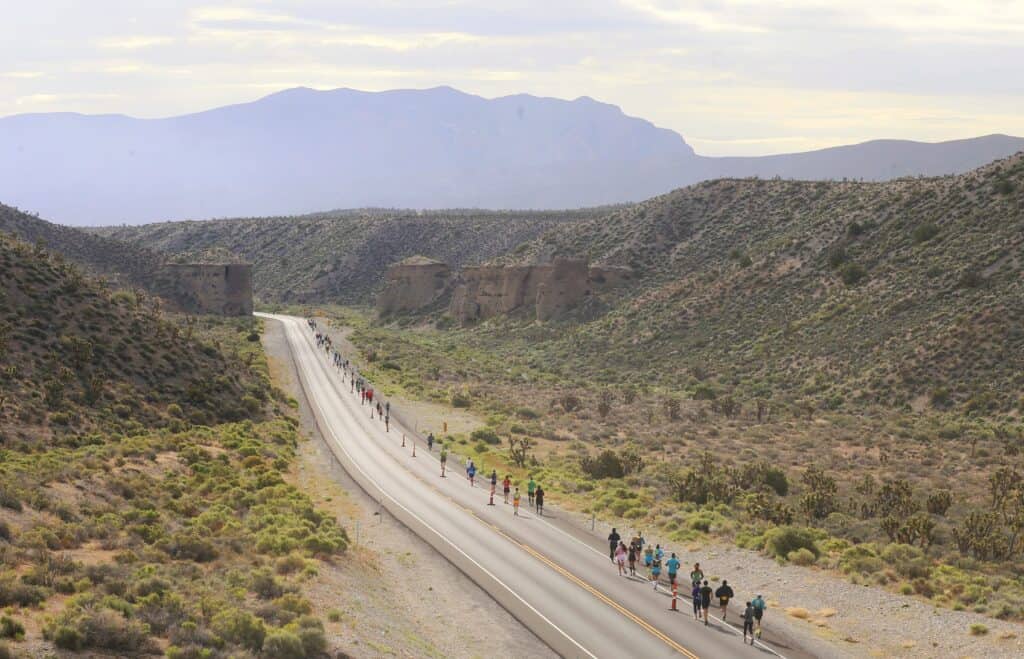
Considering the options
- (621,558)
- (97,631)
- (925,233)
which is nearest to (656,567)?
(621,558)

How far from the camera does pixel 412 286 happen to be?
420 feet

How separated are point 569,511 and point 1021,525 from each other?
1467 cm

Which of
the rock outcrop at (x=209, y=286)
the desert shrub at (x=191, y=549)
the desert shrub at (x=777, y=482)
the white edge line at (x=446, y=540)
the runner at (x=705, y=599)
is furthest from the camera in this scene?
the rock outcrop at (x=209, y=286)

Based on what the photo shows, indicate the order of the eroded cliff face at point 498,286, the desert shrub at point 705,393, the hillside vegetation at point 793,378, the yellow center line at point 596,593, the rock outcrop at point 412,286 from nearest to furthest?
the yellow center line at point 596,593 < the hillside vegetation at point 793,378 < the desert shrub at point 705,393 < the eroded cliff face at point 498,286 < the rock outcrop at point 412,286

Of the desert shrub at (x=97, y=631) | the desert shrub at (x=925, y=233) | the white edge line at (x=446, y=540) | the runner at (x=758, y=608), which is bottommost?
the white edge line at (x=446, y=540)

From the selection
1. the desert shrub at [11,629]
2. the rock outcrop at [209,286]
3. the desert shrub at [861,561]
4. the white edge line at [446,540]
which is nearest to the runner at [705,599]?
the white edge line at [446,540]

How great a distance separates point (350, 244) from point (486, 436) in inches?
4784

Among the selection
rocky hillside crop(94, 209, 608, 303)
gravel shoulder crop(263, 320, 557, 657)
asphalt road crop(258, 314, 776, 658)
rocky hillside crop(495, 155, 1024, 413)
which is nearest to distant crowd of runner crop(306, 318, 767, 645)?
asphalt road crop(258, 314, 776, 658)

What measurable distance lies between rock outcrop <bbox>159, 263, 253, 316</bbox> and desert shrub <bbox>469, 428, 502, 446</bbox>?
64.8 metres

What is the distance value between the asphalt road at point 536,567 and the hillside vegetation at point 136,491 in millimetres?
3819

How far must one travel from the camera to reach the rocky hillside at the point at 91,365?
38094 mm

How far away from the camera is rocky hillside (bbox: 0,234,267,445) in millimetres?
38094

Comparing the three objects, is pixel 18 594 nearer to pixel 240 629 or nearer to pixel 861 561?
pixel 240 629

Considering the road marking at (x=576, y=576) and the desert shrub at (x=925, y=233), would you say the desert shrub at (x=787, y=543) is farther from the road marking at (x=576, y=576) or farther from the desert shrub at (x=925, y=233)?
the desert shrub at (x=925, y=233)
